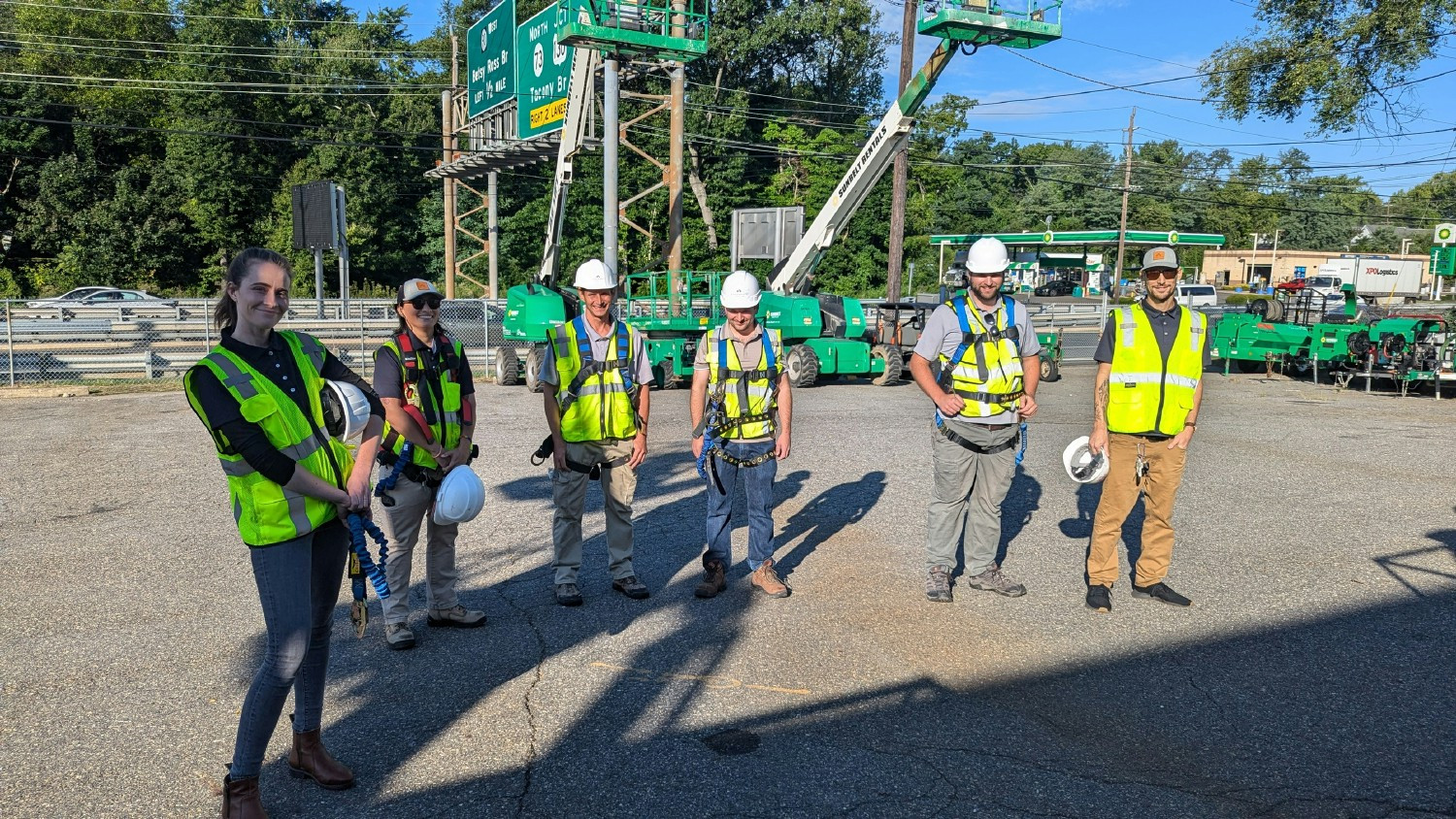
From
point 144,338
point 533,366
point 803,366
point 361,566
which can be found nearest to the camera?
point 361,566

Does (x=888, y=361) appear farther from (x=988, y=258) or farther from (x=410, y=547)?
(x=410, y=547)

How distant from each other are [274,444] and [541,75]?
20.2 m

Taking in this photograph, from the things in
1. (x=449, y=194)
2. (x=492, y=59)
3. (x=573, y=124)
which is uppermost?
(x=492, y=59)

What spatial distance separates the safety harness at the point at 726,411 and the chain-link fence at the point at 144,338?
8.82m

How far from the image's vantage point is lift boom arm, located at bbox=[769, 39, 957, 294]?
56.2 feet

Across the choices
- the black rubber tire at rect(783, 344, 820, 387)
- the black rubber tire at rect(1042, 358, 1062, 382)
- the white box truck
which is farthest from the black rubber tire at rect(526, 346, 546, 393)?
the white box truck

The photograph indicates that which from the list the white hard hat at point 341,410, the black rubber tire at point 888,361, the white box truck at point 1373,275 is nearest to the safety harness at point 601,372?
the white hard hat at point 341,410

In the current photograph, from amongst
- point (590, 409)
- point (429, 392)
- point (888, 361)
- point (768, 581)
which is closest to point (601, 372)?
point (590, 409)

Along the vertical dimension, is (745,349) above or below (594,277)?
below

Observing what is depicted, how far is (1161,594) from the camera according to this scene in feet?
19.8

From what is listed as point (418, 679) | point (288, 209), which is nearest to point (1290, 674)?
point (418, 679)

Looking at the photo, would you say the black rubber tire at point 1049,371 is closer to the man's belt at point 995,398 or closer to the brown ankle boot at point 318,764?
the man's belt at point 995,398

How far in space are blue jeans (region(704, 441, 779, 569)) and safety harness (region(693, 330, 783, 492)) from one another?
24 millimetres

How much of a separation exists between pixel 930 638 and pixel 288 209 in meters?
45.4
